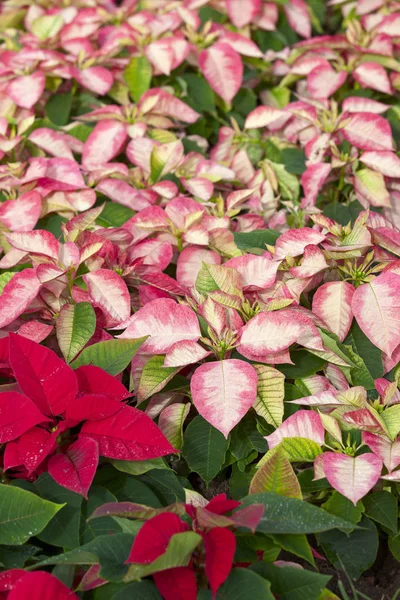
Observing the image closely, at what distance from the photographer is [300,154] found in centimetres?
153

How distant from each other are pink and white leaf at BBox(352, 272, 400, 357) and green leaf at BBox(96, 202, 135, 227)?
0.49 metres

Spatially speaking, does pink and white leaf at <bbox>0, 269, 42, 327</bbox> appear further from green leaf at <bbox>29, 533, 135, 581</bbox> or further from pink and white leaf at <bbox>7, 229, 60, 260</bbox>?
green leaf at <bbox>29, 533, 135, 581</bbox>

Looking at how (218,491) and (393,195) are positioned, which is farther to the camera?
(393,195)

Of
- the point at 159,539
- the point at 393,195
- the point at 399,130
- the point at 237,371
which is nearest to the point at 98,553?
the point at 159,539

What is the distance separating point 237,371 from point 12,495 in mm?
315

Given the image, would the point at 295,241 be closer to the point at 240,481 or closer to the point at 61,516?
the point at 240,481

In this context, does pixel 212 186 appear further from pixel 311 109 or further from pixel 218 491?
pixel 218 491

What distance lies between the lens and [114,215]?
1.33 metres

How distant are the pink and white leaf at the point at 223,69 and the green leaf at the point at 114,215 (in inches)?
16.6

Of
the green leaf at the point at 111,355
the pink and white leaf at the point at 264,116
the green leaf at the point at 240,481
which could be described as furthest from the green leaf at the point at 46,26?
the green leaf at the point at 240,481

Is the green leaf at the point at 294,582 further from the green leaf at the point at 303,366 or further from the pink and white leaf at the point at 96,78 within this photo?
the pink and white leaf at the point at 96,78

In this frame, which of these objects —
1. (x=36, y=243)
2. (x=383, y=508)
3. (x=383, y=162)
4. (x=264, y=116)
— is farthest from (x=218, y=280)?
(x=264, y=116)

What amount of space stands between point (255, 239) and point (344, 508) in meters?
0.48

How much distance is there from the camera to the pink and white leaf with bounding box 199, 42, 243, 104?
1612 millimetres
